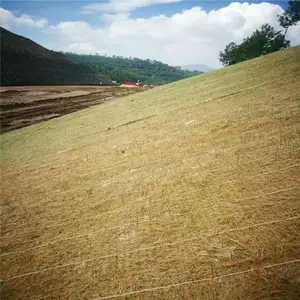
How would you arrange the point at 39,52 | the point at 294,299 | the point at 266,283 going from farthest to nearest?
the point at 39,52, the point at 266,283, the point at 294,299

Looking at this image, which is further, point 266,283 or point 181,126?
point 181,126

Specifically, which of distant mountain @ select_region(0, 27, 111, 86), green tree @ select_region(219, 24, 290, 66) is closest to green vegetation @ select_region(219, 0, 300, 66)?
green tree @ select_region(219, 24, 290, 66)

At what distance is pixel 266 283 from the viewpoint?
2777 mm

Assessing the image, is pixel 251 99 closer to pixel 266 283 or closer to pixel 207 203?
pixel 207 203

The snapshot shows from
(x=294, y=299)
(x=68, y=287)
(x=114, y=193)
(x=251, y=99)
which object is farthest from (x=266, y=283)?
(x=251, y=99)

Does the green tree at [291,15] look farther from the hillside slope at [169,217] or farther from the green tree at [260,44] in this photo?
the hillside slope at [169,217]

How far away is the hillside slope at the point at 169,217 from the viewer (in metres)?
3.09

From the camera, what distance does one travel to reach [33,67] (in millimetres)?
60750

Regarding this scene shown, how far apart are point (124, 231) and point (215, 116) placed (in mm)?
5987

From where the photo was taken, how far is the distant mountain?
54.2 m

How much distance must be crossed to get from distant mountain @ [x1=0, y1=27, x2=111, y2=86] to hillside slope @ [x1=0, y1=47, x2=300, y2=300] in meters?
52.5

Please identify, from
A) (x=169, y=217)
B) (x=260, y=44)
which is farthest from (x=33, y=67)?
(x=169, y=217)

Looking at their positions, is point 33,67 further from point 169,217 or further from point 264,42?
point 169,217

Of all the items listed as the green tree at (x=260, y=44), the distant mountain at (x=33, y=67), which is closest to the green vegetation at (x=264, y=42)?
the green tree at (x=260, y=44)
